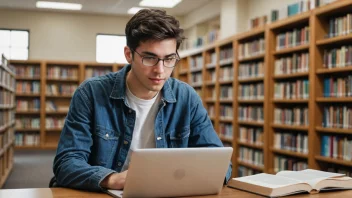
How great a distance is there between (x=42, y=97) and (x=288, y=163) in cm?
679

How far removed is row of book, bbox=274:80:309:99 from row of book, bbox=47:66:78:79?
6276 mm

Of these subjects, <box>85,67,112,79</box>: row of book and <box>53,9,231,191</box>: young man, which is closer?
<box>53,9,231,191</box>: young man

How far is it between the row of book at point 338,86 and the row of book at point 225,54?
7.68 feet

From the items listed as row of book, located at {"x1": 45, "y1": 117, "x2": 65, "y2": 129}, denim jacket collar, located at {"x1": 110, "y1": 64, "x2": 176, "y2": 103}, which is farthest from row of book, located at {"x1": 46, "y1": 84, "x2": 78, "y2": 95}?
denim jacket collar, located at {"x1": 110, "y1": 64, "x2": 176, "y2": 103}

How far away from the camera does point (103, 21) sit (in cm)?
1116

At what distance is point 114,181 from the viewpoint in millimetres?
1470

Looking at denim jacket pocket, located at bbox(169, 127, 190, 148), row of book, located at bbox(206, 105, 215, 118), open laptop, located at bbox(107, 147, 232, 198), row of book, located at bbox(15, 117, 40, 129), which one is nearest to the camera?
open laptop, located at bbox(107, 147, 232, 198)

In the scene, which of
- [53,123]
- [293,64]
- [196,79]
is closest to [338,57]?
[293,64]

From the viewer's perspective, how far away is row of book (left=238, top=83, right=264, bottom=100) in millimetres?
5820

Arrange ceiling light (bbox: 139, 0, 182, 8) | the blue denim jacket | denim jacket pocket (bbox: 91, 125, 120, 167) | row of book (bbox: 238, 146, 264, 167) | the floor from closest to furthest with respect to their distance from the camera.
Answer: the blue denim jacket < denim jacket pocket (bbox: 91, 125, 120, 167) < row of book (bbox: 238, 146, 264, 167) < the floor < ceiling light (bbox: 139, 0, 182, 8)

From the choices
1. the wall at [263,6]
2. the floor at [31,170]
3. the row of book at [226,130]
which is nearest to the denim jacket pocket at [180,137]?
the floor at [31,170]

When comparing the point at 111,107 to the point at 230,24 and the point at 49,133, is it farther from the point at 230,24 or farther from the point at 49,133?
the point at 49,133

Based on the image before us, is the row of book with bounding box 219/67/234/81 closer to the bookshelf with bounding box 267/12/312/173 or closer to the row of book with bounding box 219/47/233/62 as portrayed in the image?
the row of book with bounding box 219/47/233/62

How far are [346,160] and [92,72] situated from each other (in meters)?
7.55
